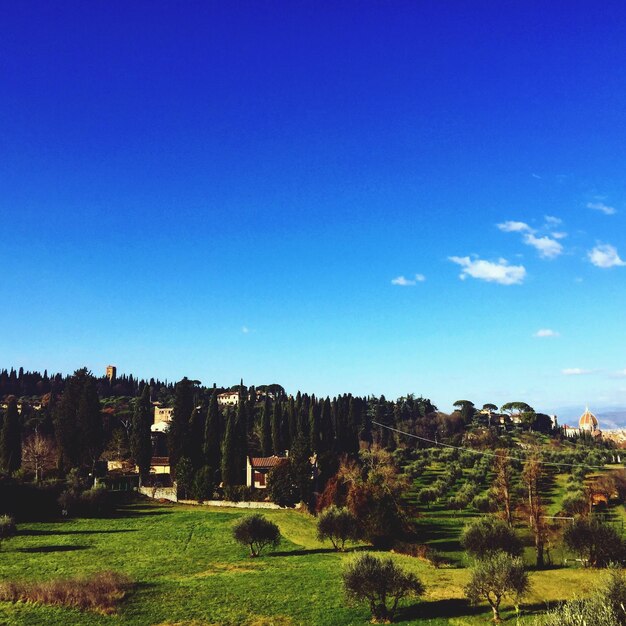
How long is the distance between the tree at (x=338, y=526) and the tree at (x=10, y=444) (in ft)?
170

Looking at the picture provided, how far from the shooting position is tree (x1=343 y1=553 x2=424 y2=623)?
1134 inches

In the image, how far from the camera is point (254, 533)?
43750 mm

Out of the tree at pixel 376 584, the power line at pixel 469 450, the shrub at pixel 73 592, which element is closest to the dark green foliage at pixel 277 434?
the power line at pixel 469 450

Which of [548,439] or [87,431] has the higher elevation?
[87,431]

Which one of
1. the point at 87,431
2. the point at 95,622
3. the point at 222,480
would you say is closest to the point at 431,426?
the point at 222,480

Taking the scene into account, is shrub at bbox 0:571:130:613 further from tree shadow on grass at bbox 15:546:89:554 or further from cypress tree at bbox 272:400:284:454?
cypress tree at bbox 272:400:284:454

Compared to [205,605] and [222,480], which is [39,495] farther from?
[205,605]

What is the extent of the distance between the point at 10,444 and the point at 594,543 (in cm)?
7433

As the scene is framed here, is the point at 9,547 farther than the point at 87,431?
No

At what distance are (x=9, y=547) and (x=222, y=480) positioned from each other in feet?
104

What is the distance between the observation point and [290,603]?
99.9ft

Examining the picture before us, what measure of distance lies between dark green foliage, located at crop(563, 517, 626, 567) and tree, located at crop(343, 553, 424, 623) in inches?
675

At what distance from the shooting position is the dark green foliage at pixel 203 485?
2667 inches

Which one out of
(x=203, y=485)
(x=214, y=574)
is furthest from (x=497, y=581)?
(x=203, y=485)
